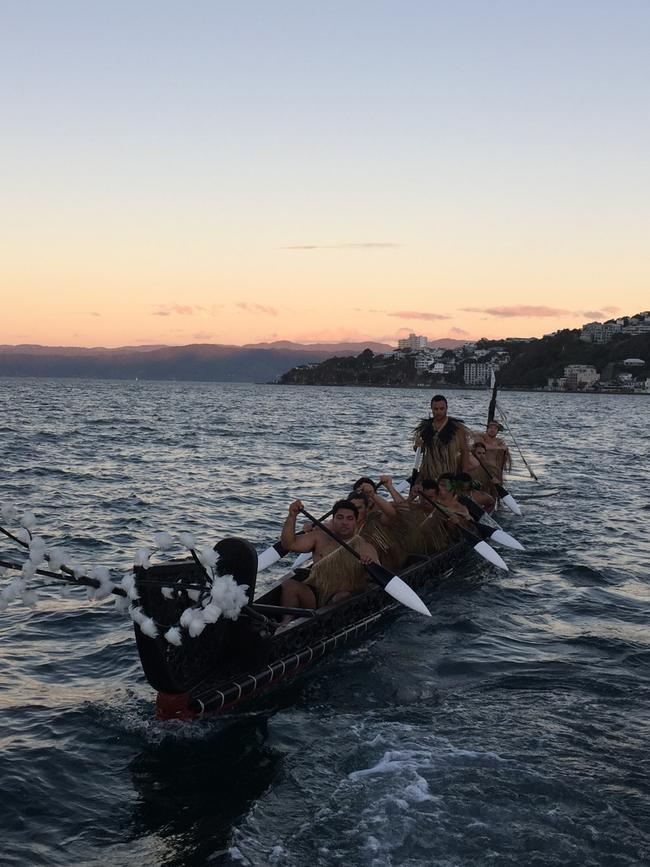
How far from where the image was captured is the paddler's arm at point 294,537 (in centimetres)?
1106

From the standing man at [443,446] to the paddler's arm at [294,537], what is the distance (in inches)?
200

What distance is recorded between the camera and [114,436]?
50250 mm

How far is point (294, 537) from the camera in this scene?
38.3 ft

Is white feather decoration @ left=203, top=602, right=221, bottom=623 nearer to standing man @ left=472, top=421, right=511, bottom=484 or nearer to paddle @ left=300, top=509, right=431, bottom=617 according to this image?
paddle @ left=300, top=509, right=431, bottom=617

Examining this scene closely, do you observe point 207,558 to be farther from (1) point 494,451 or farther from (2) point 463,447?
(1) point 494,451

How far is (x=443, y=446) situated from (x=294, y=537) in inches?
229

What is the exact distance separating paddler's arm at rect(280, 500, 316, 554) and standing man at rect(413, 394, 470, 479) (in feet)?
16.7

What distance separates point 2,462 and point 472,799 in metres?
30.9

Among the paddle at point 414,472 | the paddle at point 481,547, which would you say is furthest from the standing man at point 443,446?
the paddle at point 481,547

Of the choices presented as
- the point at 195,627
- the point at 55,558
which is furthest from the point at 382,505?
the point at 55,558

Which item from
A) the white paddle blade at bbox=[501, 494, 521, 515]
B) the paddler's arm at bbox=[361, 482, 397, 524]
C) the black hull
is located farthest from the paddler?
the white paddle blade at bbox=[501, 494, 521, 515]

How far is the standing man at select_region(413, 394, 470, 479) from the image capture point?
53.8 feet

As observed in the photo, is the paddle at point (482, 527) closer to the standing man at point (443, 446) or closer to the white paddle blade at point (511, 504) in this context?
the standing man at point (443, 446)

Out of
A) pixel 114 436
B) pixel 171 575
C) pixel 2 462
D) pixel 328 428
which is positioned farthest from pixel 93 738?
pixel 328 428
